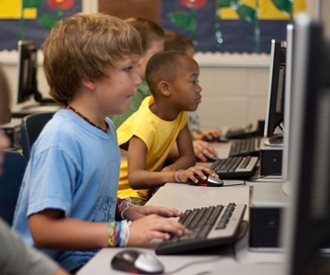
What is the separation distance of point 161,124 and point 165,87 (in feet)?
0.55

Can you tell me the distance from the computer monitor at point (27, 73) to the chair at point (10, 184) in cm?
227

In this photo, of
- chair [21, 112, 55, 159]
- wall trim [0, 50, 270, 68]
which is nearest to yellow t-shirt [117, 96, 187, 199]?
chair [21, 112, 55, 159]

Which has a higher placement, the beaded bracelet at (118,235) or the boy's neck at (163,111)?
the boy's neck at (163,111)

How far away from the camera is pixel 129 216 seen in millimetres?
2043

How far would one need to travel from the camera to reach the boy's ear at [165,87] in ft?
9.50

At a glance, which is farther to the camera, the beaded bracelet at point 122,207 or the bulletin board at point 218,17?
the bulletin board at point 218,17

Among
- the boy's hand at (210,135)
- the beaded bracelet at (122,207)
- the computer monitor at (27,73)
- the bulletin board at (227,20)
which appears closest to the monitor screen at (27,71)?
the computer monitor at (27,73)

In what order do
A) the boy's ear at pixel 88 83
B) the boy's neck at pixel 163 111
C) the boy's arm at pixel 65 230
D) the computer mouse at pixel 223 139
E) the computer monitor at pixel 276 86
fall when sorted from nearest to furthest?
1. the boy's arm at pixel 65 230
2. the boy's ear at pixel 88 83
3. the computer monitor at pixel 276 86
4. the boy's neck at pixel 163 111
5. the computer mouse at pixel 223 139

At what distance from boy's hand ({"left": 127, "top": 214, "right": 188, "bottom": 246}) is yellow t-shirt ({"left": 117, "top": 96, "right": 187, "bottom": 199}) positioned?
3.41ft

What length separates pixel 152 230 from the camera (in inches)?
63.5

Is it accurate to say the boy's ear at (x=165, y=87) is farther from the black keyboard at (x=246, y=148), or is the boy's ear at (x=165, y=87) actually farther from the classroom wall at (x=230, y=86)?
the classroom wall at (x=230, y=86)

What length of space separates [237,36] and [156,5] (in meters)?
0.57

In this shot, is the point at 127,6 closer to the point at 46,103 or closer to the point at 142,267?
the point at 46,103

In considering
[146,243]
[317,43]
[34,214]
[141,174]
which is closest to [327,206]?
[317,43]
